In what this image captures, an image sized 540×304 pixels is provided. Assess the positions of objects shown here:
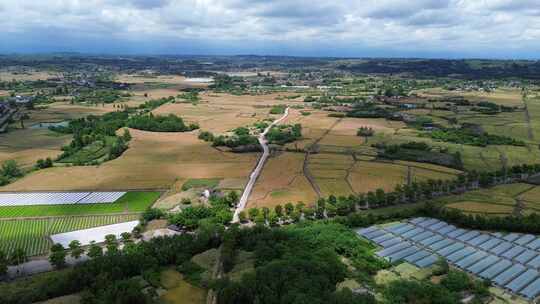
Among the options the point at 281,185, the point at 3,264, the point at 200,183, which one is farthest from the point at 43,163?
the point at 281,185

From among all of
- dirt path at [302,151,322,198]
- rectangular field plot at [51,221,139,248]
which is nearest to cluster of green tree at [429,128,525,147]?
dirt path at [302,151,322,198]

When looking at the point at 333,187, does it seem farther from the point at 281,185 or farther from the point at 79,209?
the point at 79,209

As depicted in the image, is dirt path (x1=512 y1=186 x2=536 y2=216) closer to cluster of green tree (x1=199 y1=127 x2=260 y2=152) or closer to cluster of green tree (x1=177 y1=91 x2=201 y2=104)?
cluster of green tree (x1=199 y1=127 x2=260 y2=152)

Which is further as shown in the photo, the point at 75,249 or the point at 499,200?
the point at 499,200

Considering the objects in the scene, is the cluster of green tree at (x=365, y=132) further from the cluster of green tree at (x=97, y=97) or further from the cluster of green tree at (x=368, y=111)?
the cluster of green tree at (x=97, y=97)

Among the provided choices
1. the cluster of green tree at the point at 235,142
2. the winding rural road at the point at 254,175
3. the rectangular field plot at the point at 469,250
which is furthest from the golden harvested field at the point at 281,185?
the rectangular field plot at the point at 469,250

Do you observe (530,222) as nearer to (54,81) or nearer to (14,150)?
(14,150)
